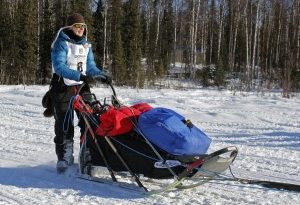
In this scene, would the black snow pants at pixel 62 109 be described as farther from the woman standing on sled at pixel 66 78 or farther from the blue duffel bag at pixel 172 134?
the blue duffel bag at pixel 172 134

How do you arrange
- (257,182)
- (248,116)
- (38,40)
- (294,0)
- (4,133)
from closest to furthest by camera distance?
(257,182)
(4,133)
(248,116)
(38,40)
(294,0)

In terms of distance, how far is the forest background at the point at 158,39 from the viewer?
26312 mm

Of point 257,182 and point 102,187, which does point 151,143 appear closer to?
point 102,187

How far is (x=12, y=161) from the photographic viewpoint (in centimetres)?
570

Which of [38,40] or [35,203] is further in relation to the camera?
[38,40]

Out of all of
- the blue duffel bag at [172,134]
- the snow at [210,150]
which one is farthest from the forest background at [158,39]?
the blue duffel bag at [172,134]

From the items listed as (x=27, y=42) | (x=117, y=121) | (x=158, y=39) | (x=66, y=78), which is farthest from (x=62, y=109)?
(x=158, y=39)

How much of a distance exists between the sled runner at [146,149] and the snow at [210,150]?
181mm

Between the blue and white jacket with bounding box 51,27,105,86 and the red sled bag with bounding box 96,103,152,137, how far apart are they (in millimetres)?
507

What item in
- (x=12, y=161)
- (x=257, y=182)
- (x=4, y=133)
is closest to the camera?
(x=257, y=182)

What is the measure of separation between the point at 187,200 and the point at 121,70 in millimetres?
23987

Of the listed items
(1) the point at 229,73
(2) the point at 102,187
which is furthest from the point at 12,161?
(1) the point at 229,73

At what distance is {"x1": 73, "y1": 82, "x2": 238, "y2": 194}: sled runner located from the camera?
4.09 meters

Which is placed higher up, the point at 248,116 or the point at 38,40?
the point at 38,40
